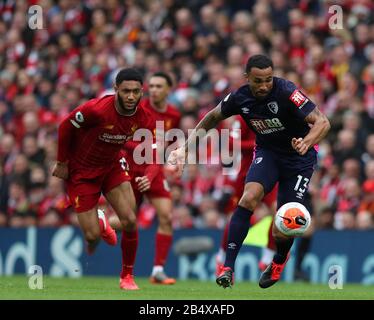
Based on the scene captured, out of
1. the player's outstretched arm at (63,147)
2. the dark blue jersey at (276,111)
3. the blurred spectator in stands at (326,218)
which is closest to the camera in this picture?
the dark blue jersey at (276,111)

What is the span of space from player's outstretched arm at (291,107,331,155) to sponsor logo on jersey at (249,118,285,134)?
1.20 feet

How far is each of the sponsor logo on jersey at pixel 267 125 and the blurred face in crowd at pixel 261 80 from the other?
0.29 metres

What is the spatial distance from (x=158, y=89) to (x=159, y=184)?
1284 mm

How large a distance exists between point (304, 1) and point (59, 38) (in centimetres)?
554

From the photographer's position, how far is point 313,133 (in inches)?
440

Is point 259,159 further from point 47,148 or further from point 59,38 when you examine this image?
point 59,38

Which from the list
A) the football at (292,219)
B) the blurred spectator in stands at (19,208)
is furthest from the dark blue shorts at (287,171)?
the blurred spectator in stands at (19,208)

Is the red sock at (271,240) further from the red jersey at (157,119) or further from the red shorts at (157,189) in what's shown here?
the red jersey at (157,119)

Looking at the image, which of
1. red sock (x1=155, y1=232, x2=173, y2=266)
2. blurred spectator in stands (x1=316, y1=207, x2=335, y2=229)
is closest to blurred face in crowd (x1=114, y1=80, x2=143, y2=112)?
red sock (x1=155, y1=232, x2=173, y2=266)

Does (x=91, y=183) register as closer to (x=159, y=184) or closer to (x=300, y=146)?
(x=159, y=184)

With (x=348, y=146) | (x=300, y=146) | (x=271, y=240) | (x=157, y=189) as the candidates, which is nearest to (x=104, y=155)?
(x=157, y=189)

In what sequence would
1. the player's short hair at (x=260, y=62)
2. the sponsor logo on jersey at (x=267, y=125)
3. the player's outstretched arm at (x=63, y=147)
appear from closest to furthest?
the player's short hair at (x=260, y=62)
the sponsor logo on jersey at (x=267, y=125)
the player's outstretched arm at (x=63, y=147)

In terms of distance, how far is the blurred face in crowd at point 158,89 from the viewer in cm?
1491

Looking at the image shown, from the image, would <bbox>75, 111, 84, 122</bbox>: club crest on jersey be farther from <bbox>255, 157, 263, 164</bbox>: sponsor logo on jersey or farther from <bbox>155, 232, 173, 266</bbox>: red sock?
<bbox>155, 232, 173, 266</bbox>: red sock
